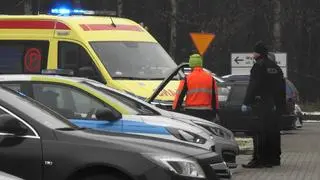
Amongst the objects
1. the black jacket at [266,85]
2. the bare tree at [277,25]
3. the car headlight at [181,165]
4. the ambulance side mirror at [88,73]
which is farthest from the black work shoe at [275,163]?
the bare tree at [277,25]

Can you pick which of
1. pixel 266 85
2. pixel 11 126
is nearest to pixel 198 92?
pixel 266 85

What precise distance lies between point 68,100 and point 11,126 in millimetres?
2422

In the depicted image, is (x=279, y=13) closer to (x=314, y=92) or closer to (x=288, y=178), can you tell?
(x=314, y=92)

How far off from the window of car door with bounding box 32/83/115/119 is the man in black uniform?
13.3ft

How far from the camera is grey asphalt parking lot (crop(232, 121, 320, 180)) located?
10.6 metres

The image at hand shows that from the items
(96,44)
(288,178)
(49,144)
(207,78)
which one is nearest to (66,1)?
(96,44)

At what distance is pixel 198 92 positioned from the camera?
1107 cm

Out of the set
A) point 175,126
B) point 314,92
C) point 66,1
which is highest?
point 66,1

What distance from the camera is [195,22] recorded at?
38.1 meters

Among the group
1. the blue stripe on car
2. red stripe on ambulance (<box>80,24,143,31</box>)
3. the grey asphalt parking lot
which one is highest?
red stripe on ambulance (<box>80,24,143,31</box>)

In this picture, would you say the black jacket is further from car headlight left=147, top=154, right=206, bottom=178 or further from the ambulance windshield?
car headlight left=147, top=154, right=206, bottom=178

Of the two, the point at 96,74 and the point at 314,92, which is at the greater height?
the point at 96,74

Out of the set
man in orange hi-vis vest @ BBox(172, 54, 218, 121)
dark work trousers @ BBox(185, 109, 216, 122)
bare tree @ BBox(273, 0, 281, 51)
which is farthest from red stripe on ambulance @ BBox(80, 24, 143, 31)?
bare tree @ BBox(273, 0, 281, 51)

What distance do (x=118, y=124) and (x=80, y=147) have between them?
2097 millimetres
